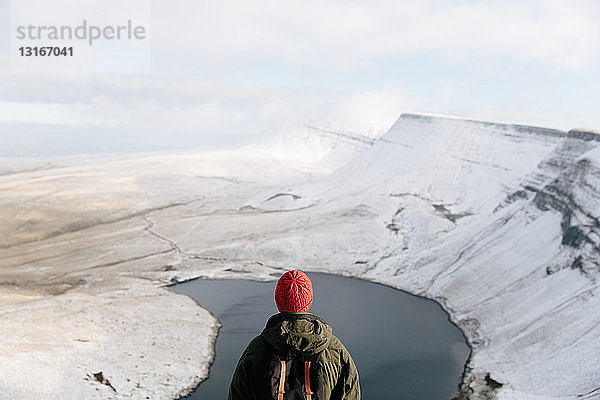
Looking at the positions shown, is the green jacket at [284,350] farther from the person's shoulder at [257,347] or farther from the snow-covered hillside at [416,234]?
the snow-covered hillside at [416,234]

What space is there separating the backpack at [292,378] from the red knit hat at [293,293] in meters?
0.54

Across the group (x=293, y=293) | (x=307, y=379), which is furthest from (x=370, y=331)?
(x=293, y=293)

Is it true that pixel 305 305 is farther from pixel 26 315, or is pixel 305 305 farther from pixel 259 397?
pixel 26 315

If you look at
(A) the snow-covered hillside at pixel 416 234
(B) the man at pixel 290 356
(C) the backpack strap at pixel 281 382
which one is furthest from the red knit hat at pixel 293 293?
(A) the snow-covered hillside at pixel 416 234

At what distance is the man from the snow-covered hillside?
2986 cm

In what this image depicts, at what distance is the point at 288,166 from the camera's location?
170625 millimetres

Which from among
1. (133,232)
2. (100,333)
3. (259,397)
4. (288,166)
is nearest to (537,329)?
(100,333)

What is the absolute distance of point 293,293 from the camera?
5945mm

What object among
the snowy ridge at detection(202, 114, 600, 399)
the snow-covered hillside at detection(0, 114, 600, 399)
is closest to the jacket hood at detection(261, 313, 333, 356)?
the snow-covered hillside at detection(0, 114, 600, 399)

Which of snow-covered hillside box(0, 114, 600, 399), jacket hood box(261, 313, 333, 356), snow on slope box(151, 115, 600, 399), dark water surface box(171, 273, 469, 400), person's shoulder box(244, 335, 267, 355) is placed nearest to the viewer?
jacket hood box(261, 313, 333, 356)

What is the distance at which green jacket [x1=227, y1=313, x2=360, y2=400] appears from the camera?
593 cm

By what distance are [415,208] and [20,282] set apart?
58.6m

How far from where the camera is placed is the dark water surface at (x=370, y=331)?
35625 millimetres

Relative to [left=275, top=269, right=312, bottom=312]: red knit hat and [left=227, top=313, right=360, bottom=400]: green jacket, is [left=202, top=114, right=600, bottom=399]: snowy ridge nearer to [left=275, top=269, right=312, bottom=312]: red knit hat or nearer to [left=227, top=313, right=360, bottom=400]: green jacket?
[left=227, top=313, right=360, bottom=400]: green jacket
